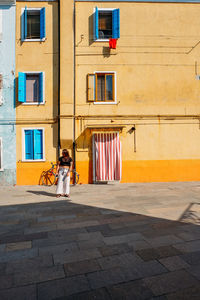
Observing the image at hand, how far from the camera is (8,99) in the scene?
1091 centimetres

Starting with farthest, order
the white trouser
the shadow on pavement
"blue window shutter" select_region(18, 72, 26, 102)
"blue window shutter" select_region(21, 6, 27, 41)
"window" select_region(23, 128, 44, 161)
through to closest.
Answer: "blue window shutter" select_region(21, 6, 27, 41) → "window" select_region(23, 128, 44, 161) → "blue window shutter" select_region(18, 72, 26, 102) → the white trouser → the shadow on pavement

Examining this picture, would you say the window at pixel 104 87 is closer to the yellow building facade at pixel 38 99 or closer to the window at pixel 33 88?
the yellow building facade at pixel 38 99

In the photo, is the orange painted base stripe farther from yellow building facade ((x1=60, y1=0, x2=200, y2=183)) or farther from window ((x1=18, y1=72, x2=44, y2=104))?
window ((x1=18, y1=72, x2=44, y2=104))

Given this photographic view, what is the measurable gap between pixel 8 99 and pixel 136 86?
6.66 metres

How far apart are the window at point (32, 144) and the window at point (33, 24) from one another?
4823 mm

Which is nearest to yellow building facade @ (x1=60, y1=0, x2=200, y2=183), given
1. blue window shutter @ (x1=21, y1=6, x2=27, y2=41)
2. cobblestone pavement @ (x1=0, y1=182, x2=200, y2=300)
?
blue window shutter @ (x1=21, y1=6, x2=27, y2=41)

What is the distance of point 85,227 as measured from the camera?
4.55 meters

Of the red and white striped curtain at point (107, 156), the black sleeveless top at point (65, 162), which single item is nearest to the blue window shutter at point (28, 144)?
the red and white striped curtain at point (107, 156)

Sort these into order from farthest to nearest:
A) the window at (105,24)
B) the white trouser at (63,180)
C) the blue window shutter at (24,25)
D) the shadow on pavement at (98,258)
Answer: the window at (105,24)
the blue window shutter at (24,25)
the white trouser at (63,180)
the shadow on pavement at (98,258)

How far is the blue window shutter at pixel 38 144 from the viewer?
35.6 ft

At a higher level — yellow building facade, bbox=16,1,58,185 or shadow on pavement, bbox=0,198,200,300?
yellow building facade, bbox=16,1,58,185

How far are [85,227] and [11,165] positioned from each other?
7559mm

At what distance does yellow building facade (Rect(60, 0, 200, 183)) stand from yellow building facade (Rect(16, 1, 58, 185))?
2.00ft

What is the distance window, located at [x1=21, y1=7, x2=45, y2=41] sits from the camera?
1089 centimetres
